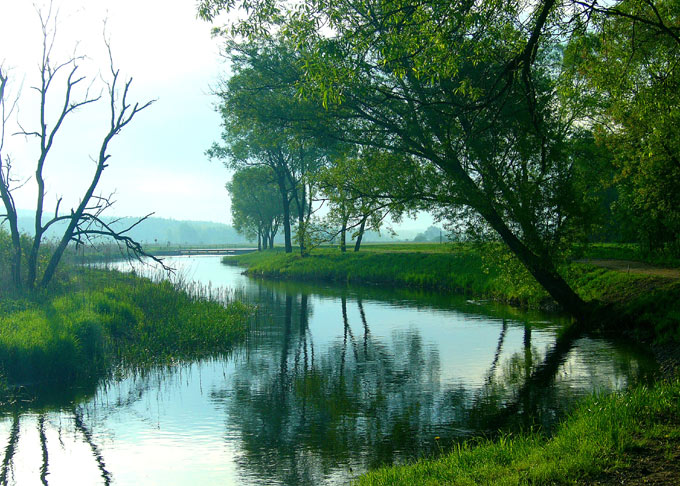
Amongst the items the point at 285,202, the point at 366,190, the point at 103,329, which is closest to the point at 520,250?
the point at 366,190

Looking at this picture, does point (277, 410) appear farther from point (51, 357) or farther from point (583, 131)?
point (583, 131)

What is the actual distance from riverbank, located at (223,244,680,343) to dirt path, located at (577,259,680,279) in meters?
0.59

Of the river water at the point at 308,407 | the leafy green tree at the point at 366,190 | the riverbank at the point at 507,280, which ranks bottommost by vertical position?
the river water at the point at 308,407

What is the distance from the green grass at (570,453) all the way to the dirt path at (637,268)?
1720cm

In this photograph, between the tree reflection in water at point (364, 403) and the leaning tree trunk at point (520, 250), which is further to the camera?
the leaning tree trunk at point (520, 250)

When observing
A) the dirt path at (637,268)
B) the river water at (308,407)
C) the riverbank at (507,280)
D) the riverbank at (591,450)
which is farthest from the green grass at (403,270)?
the riverbank at (591,450)

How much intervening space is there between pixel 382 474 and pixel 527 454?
1.97 meters

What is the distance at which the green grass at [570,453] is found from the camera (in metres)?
7.25

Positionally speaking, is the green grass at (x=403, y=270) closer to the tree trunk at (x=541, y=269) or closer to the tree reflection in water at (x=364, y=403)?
the tree trunk at (x=541, y=269)

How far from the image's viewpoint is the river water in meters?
10.3

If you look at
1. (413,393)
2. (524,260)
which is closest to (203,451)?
(413,393)

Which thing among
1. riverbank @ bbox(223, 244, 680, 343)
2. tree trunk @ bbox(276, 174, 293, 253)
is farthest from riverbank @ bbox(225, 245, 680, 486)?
tree trunk @ bbox(276, 174, 293, 253)

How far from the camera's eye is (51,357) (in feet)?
52.1

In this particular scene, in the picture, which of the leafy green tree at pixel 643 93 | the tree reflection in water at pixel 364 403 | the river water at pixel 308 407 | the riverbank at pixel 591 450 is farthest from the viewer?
the leafy green tree at pixel 643 93
